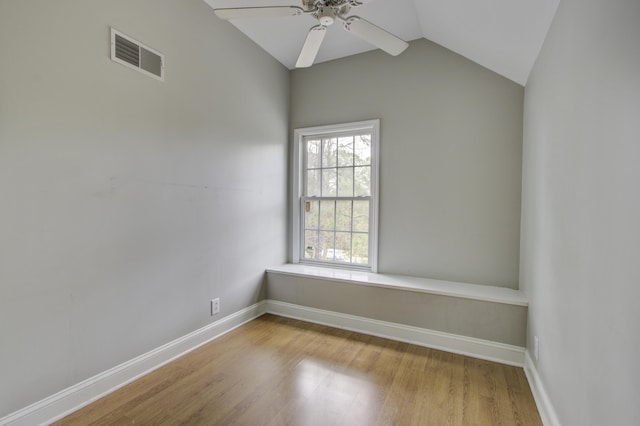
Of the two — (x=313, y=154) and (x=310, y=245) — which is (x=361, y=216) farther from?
Answer: (x=313, y=154)

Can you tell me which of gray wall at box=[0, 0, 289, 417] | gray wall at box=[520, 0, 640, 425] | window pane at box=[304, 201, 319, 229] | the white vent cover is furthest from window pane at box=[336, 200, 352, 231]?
the white vent cover

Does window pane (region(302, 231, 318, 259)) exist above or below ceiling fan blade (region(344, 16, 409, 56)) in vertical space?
below

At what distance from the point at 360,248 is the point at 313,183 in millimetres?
988

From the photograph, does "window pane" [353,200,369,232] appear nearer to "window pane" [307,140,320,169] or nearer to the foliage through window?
the foliage through window

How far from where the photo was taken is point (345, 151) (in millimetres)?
3367

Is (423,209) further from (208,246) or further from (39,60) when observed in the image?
(39,60)

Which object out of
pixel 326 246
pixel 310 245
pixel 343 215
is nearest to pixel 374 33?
pixel 343 215

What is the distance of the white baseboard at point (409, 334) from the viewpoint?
2.29 meters

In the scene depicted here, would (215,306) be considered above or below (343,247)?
below

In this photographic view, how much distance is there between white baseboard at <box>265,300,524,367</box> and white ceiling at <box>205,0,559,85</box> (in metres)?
2.22

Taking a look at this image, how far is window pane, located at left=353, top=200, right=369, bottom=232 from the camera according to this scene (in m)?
3.23

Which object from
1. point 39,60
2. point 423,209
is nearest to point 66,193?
point 39,60

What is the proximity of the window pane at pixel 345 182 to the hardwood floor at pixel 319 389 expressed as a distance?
5.21 ft

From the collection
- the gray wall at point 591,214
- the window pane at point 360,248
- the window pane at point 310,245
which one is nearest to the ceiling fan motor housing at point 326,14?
the gray wall at point 591,214
